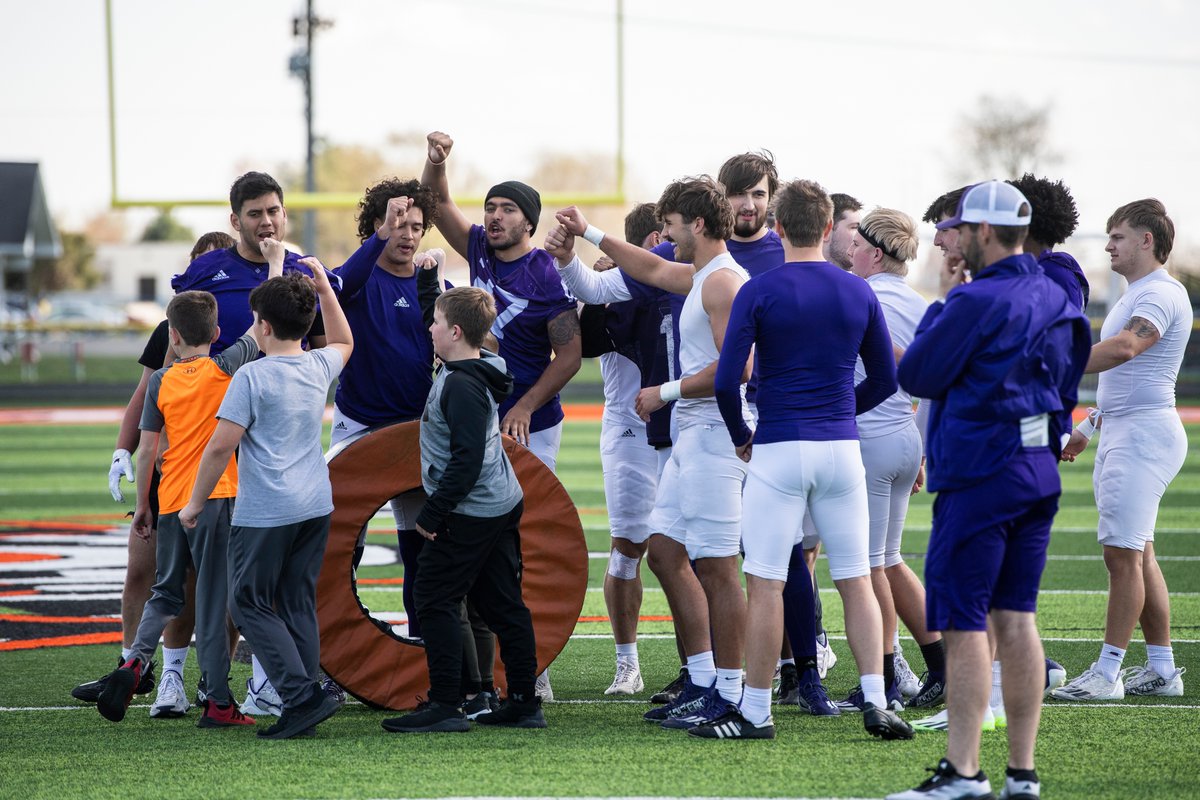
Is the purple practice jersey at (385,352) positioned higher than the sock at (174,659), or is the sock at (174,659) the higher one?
the purple practice jersey at (385,352)

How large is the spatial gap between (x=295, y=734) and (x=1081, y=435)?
11.9ft

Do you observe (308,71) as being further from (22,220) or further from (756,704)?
(756,704)

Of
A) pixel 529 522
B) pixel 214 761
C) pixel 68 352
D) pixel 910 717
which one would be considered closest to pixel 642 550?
pixel 529 522

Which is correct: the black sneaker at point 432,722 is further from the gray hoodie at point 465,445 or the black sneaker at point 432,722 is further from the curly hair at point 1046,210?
the curly hair at point 1046,210

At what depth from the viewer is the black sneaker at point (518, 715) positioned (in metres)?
5.25

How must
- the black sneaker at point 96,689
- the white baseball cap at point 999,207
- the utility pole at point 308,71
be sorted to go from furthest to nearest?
the utility pole at point 308,71 → the black sneaker at point 96,689 → the white baseball cap at point 999,207

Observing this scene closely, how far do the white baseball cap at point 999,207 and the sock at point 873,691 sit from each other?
1.75 meters

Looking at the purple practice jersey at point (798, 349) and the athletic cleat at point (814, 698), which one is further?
the athletic cleat at point (814, 698)

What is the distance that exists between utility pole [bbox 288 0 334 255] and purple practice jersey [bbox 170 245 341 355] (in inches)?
984

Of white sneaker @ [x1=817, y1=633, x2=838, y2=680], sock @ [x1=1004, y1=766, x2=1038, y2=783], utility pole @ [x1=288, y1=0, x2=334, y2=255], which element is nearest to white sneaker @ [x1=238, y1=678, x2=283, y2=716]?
white sneaker @ [x1=817, y1=633, x2=838, y2=680]

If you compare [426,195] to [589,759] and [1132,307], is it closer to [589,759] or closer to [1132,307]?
[589,759]

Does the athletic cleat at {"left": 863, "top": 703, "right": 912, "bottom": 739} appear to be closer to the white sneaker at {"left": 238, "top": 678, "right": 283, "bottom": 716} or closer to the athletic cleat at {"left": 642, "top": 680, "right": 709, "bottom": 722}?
the athletic cleat at {"left": 642, "top": 680, "right": 709, "bottom": 722}

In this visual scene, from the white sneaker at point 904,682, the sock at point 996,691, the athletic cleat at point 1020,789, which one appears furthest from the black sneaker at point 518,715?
the athletic cleat at point 1020,789

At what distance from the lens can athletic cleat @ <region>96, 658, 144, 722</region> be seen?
5184 millimetres
